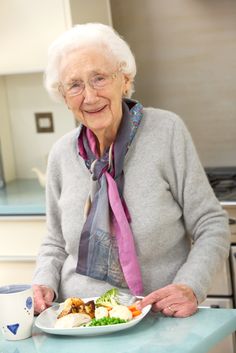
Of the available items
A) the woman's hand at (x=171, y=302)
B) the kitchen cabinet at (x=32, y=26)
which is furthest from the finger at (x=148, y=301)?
the kitchen cabinet at (x=32, y=26)

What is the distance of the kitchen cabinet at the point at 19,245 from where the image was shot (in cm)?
307

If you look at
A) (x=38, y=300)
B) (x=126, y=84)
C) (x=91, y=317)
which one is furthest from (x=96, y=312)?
(x=126, y=84)

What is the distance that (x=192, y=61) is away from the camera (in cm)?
337

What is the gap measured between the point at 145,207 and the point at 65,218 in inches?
9.6

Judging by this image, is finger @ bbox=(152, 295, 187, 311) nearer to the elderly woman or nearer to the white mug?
the elderly woman

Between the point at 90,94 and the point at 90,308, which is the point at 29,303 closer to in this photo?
the point at 90,308

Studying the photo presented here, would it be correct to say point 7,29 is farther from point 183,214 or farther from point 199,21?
point 183,214

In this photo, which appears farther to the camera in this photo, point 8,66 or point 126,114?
point 8,66

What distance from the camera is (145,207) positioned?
192 centimetres

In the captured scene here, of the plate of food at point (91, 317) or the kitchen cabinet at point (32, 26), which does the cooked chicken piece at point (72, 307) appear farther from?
the kitchen cabinet at point (32, 26)

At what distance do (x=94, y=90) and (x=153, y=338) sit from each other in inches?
26.8

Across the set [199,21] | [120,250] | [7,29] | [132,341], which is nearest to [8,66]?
[7,29]

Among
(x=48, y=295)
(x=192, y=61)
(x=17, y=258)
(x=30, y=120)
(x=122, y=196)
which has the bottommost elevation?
(x=17, y=258)

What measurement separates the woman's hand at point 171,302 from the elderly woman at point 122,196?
139mm
